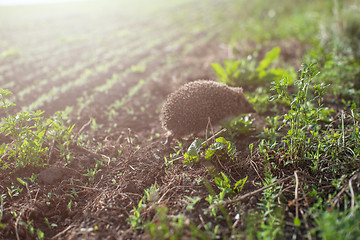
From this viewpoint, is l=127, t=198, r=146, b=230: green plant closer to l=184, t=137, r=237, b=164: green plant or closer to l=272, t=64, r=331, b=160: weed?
l=184, t=137, r=237, b=164: green plant

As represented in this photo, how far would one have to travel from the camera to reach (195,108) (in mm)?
3812

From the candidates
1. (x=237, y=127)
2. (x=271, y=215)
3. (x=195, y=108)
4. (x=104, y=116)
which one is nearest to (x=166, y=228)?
(x=271, y=215)

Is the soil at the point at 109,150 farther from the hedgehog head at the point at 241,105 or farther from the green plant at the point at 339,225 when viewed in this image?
the green plant at the point at 339,225

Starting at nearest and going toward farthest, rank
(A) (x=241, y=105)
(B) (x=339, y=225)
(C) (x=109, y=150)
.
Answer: (B) (x=339, y=225) → (C) (x=109, y=150) → (A) (x=241, y=105)

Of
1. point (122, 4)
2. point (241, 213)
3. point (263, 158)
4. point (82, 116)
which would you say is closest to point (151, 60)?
point (82, 116)

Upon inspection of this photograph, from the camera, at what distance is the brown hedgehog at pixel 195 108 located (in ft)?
12.5

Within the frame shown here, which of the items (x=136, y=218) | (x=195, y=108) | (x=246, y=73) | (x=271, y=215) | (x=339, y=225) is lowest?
(x=271, y=215)

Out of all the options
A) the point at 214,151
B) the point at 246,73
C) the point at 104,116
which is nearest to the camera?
the point at 214,151

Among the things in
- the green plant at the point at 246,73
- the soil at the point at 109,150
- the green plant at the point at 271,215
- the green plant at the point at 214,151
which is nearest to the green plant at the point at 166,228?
the soil at the point at 109,150

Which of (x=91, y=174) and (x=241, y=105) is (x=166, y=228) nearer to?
(x=91, y=174)

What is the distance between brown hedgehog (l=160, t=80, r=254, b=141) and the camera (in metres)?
3.80

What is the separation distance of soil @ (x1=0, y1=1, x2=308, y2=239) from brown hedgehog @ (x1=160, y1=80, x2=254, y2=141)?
12.9 inches

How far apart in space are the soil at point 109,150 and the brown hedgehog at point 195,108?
0.33 m

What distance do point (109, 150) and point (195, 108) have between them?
54.0 inches
